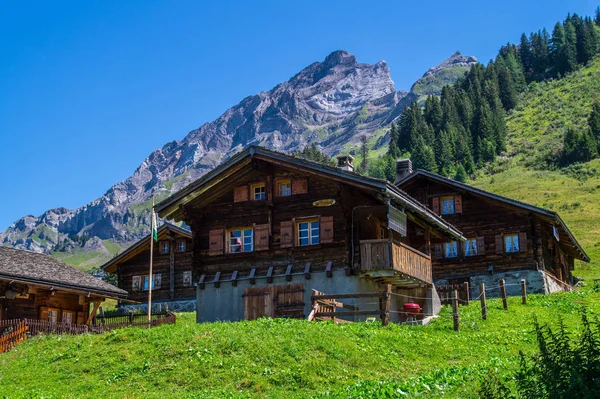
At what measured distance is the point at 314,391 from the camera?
757 inches

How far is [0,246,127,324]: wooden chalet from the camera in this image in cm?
3575

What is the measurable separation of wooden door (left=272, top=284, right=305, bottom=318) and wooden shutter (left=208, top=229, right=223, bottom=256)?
374 centimetres

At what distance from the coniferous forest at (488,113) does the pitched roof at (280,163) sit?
7724 centimetres

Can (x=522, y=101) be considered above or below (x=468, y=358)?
above

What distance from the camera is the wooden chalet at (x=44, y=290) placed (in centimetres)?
3575

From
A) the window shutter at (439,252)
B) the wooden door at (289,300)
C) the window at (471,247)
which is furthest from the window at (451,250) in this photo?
the wooden door at (289,300)

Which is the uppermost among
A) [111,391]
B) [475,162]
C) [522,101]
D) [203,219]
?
[522,101]

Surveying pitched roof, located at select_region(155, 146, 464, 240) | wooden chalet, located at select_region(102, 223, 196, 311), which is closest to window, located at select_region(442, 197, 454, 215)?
pitched roof, located at select_region(155, 146, 464, 240)

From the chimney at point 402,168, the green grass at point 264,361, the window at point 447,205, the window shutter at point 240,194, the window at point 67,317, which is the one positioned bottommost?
the green grass at point 264,361

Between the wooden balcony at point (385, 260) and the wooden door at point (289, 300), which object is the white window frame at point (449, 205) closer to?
the wooden balcony at point (385, 260)

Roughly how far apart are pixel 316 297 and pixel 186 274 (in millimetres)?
32592

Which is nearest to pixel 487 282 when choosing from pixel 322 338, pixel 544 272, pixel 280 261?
pixel 544 272

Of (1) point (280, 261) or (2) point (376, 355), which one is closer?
(2) point (376, 355)

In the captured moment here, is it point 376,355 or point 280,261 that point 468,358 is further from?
point 280,261
